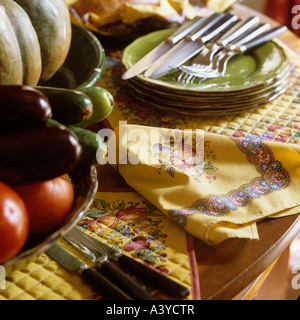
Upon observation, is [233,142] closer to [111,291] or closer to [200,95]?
[200,95]

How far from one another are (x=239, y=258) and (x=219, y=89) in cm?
33

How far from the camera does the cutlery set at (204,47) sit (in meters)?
0.79

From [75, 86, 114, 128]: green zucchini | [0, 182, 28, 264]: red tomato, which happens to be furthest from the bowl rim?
[75, 86, 114, 128]: green zucchini

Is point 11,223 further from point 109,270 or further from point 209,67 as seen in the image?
point 209,67

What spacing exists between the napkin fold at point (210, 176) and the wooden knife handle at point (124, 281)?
0.10m

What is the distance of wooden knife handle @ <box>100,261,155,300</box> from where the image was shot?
434 millimetres

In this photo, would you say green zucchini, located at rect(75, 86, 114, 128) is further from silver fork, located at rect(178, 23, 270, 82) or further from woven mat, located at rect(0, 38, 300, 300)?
silver fork, located at rect(178, 23, 270, 82)

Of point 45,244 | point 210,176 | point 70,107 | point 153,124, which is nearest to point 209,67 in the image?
point 153,124

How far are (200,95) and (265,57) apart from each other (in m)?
0.20

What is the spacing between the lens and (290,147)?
24.2 inches

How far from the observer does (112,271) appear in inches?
18.1

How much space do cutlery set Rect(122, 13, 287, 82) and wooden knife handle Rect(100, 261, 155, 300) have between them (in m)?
0.38
